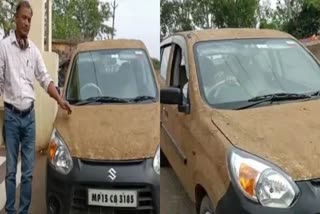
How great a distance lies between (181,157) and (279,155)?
0.29 metres

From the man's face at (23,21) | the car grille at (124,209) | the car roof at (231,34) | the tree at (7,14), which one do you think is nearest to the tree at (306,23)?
the car roof at (231,34)

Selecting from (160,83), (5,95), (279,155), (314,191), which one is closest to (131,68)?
(160,83)

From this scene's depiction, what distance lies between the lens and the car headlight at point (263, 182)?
4.83 ft

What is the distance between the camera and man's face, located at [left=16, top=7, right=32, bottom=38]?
2025 mm

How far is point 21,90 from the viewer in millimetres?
2166

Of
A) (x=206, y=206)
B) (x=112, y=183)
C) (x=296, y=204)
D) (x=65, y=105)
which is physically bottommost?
(x=206, y=206)

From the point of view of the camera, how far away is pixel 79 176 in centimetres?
137

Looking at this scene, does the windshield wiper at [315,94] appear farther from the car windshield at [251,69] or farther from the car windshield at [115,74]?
the car windshield at [115,74]

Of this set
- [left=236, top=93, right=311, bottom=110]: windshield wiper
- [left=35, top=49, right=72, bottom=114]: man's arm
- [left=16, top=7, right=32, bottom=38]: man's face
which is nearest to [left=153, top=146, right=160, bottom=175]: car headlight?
[left=236, top=93, right=311, bottom=110]: windshield wiper

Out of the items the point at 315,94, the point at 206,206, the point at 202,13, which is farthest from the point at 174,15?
A: the point at 315,94

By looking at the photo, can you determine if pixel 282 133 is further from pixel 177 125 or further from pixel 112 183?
pixel 112 183

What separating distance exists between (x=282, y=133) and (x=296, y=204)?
0.72 feet

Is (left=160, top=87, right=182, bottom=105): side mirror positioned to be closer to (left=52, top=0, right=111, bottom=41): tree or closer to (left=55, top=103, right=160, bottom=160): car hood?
(left=55, top=103, right=160, bottom=160): car hood

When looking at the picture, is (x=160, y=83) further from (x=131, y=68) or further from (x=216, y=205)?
(x=216, y=205)
